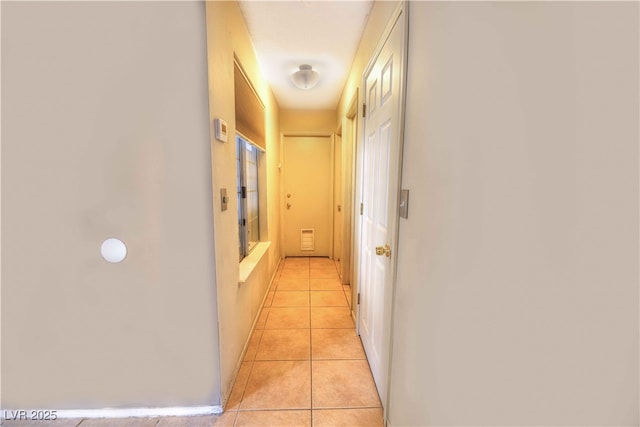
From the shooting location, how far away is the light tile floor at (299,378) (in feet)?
4.35

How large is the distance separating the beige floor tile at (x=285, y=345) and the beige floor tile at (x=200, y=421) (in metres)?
0.45

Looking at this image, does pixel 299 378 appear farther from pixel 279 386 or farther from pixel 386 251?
pixel 386 251

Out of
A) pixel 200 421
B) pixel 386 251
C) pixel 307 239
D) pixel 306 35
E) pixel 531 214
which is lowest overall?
pixel 200 421

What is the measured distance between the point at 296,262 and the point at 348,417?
268cm

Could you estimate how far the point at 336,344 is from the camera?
1940mm

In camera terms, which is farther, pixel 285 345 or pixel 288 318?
pixel 288 318

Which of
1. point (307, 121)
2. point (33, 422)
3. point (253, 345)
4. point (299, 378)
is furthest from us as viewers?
point (307, 121)

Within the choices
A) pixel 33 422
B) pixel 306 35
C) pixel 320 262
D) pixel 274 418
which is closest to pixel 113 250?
pixel 33 422

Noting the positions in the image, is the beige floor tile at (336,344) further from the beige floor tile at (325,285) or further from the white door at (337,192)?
the white door at (337,192)

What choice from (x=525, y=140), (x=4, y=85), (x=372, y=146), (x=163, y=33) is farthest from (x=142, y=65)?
(x=525, y=140)

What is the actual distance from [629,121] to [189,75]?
4.51ft

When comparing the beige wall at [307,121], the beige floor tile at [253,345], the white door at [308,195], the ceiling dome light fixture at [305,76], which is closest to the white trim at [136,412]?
the beige floor tile at [253,345]

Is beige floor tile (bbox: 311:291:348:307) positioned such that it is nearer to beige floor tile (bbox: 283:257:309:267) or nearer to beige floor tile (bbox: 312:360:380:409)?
beige floor tile (bbox: 312:360:380:409)

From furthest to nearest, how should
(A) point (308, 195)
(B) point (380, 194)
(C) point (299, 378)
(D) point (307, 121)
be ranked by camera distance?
(A) point (308, 195) → (D) point (307, 121) → (C) point (299, 378) → (B) point (380, 194)
